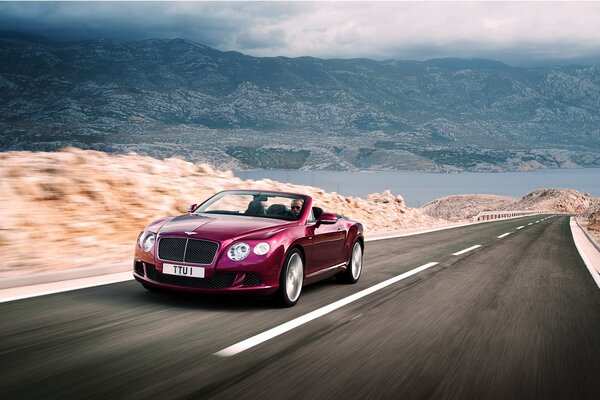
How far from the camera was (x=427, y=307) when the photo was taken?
26.0ft

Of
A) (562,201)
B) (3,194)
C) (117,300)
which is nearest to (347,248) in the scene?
(117,300)

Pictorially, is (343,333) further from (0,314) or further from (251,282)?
(0,314)

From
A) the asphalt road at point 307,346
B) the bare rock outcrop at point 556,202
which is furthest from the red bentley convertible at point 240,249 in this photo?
the bare rock outcrop at point 556,202

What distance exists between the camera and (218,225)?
7.20 m

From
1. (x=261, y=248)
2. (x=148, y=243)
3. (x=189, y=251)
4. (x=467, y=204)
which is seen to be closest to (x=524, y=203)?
(x=467, y=204)

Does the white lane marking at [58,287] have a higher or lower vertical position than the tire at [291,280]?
lower

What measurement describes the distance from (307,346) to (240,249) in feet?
5.51

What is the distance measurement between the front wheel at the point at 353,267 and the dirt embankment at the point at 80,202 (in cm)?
405

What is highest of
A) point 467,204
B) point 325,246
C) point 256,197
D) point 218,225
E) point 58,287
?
point 256,197

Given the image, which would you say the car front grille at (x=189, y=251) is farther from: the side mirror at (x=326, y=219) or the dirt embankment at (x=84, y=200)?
the dirt embankment at (x=84, y=200)

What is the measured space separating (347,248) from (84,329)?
15.2 feet

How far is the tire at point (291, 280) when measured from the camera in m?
7.13

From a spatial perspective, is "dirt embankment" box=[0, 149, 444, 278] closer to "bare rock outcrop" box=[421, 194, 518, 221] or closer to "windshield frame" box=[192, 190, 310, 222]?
"windshield frame" box=[192, 190, 310, 222]

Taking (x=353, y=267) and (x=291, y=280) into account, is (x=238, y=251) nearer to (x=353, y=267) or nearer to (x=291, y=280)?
(x=291, y=280)
